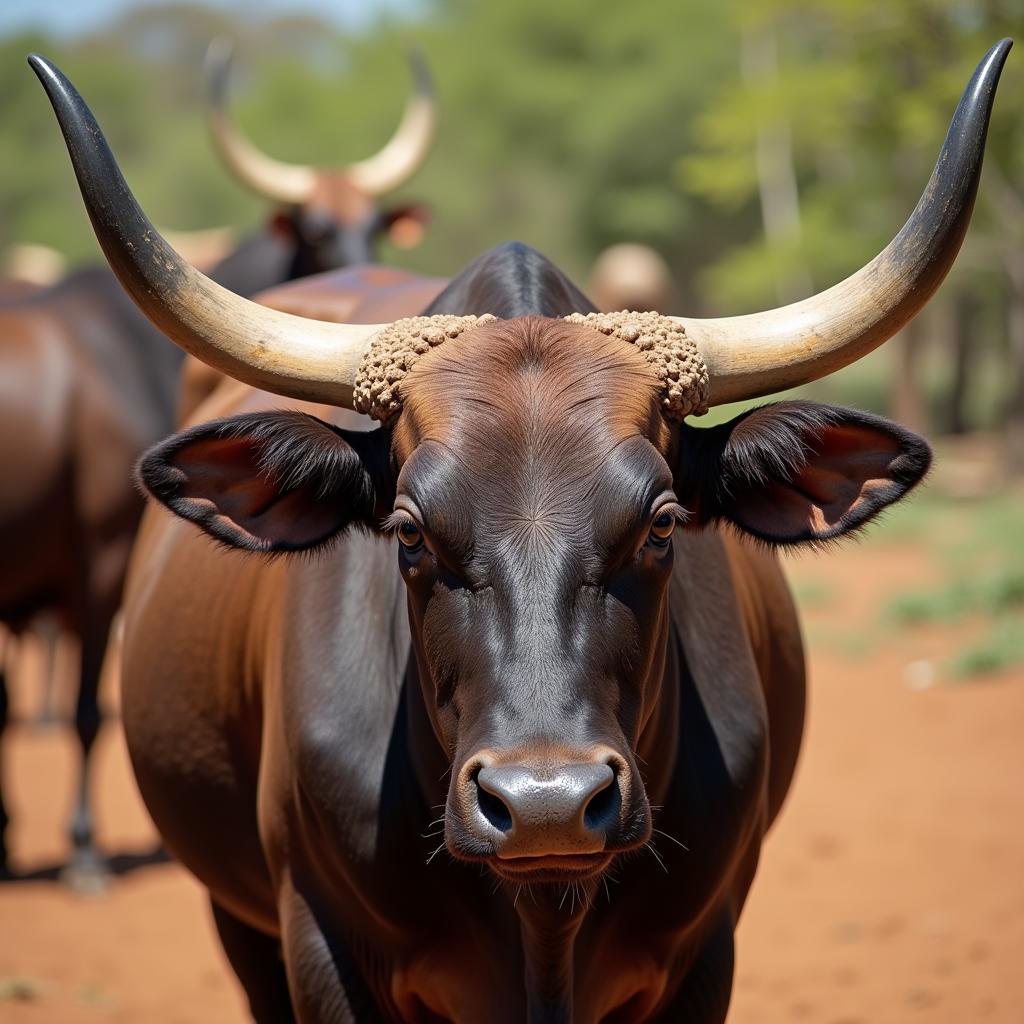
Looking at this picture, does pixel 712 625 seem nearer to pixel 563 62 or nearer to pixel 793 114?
pixel 793 114

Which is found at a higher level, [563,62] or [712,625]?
[563,62]

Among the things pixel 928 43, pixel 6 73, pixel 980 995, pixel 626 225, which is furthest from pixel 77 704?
pixel 6 73

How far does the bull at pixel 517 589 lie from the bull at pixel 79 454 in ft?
11.9

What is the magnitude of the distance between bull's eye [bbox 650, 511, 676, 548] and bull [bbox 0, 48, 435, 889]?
4.80 m

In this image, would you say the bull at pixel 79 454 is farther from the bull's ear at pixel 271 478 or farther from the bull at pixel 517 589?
the bull's ear at pixel 271 478

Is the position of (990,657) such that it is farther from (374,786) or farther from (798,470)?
(374,786)

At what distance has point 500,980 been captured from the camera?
114 inches

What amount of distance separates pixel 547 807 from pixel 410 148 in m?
9.41

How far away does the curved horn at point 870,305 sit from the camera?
261 cm

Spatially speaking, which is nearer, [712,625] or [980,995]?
[712,625]

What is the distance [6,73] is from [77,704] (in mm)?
40136

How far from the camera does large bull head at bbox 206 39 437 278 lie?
9281 millimetres

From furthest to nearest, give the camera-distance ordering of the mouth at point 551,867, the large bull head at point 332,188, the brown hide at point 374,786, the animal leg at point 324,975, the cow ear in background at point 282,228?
the large bull head at point 332,188, the cow ear in background at point 282,228, the animal leg at point 324,975, the brown hide at point 374,786, the mouth at point 551,867

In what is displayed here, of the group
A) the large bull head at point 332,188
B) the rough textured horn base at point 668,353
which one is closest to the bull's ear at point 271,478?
the rough textured horn base at point 668,353
